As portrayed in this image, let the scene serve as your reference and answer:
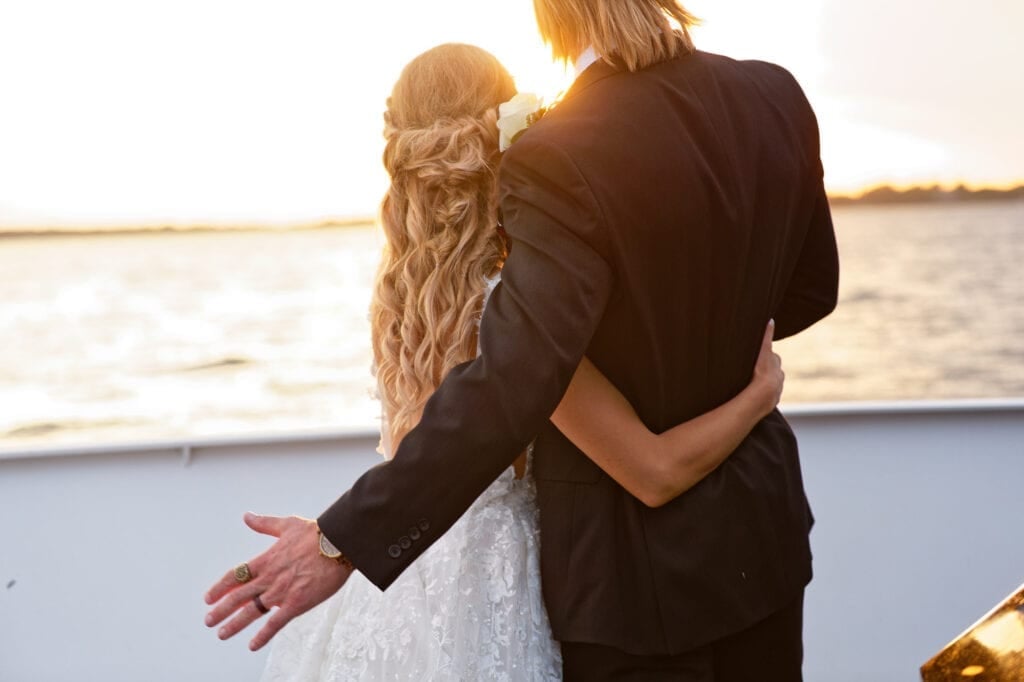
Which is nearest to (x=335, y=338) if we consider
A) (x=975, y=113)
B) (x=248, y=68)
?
(x=248, y=68)

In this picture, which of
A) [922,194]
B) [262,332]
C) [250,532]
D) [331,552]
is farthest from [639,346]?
[922,194]

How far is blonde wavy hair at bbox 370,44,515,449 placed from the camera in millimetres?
1605

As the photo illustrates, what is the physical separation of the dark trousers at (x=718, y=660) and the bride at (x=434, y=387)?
0.06 m

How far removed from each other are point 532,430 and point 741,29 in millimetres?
3553

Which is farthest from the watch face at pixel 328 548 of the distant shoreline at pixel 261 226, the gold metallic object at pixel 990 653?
the distant shoreline at pixel 261 226

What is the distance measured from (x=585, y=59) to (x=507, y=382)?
455 mm

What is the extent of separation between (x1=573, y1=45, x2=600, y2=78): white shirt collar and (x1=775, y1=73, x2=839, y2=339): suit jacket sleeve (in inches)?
13.7

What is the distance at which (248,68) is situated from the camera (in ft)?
75.2

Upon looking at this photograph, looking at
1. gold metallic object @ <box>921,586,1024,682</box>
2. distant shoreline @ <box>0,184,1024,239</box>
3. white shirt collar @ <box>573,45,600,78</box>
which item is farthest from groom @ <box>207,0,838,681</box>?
distant shoreline @ <box>0,184,1024,239</box>

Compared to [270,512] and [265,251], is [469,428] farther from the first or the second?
[265,251]

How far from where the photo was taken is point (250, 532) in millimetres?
2965

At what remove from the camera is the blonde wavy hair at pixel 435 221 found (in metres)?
1.61

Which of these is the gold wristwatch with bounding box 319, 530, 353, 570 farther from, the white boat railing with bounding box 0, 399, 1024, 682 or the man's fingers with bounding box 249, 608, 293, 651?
the white boat railing with bounding box 0, 399, 1024, 682

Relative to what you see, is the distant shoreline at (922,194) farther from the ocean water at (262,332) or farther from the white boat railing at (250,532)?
the white boat railing at (250,532)
